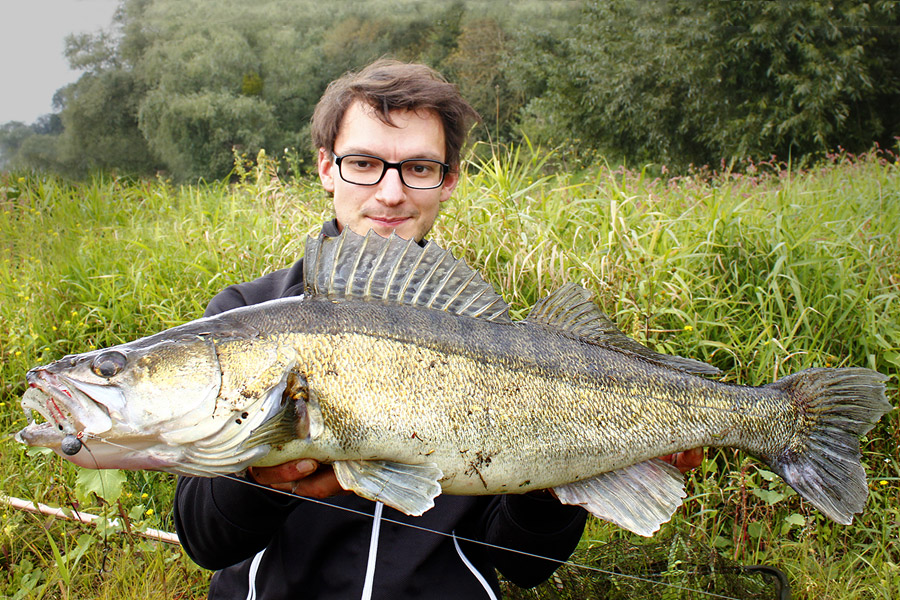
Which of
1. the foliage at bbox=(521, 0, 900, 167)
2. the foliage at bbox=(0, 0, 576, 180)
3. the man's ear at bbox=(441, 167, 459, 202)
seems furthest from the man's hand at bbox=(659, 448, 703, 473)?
the foliage at bbox=(521, 0, 900, 167)

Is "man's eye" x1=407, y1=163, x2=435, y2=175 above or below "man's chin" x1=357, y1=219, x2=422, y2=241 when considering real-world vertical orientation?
above

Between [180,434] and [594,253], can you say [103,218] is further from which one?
[180,434]

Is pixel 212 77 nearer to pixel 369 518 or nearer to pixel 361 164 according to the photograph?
pixel 361 164

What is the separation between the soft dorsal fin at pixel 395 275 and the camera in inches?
60.9

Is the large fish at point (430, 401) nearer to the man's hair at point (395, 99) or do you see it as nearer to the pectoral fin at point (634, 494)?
the pectoral fin at point (634, 494)

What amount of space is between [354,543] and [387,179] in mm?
1179

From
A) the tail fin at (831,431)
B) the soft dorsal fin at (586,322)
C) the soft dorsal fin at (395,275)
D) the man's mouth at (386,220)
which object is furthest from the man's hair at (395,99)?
the tail fin at (831,431)

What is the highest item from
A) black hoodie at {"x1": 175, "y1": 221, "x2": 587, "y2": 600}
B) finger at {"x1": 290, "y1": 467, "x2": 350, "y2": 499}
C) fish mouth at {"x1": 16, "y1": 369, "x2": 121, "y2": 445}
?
fish mouth at {"x1": 16, "y1": 369, "x2": 121, "y2": 445}

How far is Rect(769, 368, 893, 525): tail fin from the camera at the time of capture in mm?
1649

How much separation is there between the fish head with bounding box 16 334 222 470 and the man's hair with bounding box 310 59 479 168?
123cm

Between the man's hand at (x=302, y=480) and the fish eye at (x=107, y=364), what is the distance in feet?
1.33

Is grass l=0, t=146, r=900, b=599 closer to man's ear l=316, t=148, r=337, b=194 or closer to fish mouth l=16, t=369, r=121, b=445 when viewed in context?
fish mouth l=16, t=369, r=121, b=445

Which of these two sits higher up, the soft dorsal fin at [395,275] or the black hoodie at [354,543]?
the soft dorsal fin at [395,275]

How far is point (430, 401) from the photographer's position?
1.42 metres
